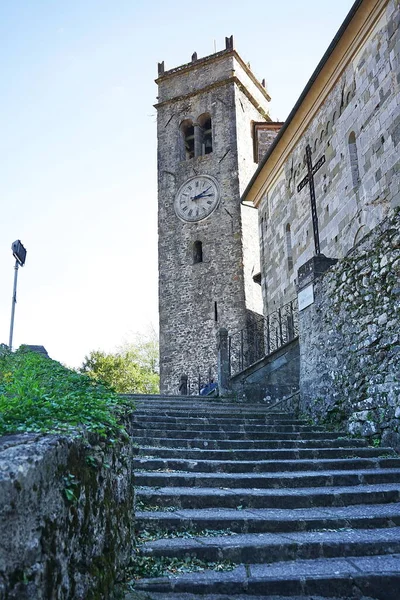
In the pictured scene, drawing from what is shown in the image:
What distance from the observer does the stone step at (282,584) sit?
2979mm

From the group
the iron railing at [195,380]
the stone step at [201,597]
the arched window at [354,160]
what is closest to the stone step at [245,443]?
the stone step at [201,597]

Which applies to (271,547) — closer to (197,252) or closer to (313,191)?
(313,191)

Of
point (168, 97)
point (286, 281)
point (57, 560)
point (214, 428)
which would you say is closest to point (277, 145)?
point (286, 281)

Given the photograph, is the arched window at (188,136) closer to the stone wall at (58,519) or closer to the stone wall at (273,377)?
the stone wall at (273,377)

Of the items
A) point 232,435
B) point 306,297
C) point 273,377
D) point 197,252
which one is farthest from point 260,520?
point 197,252

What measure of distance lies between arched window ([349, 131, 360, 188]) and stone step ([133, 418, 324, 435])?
6649mm

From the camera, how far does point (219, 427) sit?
7.51m

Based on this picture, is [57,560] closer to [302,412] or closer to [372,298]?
[372,298]

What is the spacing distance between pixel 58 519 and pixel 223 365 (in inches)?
432

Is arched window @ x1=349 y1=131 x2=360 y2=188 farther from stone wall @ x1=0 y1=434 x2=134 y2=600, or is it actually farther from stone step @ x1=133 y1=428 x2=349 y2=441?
stone wall @ x1=0 y1=434 x2=134 y2=600

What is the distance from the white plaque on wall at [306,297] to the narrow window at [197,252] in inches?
674

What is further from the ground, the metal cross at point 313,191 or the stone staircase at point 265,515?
the metal cross at point 313,191

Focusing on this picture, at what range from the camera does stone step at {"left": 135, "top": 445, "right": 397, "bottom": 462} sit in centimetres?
577

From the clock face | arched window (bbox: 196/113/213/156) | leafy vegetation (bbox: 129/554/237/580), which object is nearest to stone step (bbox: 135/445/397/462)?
leafy vegetation (bbox: 129/554/237/580)
